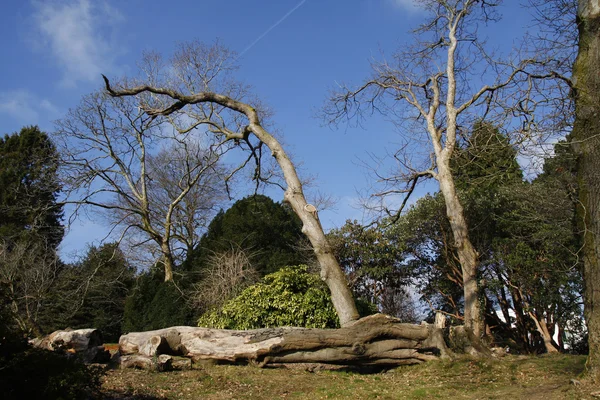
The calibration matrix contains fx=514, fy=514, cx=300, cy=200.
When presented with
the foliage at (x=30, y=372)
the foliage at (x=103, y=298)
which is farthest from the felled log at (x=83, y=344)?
the foliage at (x=103, y=298)

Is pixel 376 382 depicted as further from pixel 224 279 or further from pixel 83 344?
pixel 224 279

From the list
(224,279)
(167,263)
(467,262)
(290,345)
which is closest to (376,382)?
(290,345)

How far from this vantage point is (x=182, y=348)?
8.88m

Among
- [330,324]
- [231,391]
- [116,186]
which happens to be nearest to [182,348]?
[231,391]

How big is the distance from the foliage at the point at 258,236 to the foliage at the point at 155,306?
1160 mm

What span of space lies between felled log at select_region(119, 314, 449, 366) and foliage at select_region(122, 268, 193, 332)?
18.6 feet

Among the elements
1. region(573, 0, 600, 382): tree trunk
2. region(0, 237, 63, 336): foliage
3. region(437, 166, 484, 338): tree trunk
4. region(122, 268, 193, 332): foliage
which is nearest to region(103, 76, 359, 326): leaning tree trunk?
region(437, 166, 484, 338): tree trunk

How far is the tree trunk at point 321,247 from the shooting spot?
9734 millimetres

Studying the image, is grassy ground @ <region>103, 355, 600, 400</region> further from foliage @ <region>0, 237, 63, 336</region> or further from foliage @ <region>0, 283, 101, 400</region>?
foliage @ <region>0, 237, 63, 336</region>

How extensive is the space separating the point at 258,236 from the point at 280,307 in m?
4.71

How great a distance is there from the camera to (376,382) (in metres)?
8.05

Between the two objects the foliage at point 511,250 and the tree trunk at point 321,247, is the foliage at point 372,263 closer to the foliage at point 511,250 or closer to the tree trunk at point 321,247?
the foliage at point 511,250

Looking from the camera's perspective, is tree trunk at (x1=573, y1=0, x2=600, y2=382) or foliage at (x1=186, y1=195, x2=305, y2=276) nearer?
tree trunk at (x1=573, y1=0, x2=600, y2=382)

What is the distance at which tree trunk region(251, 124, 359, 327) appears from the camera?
31.9ft
